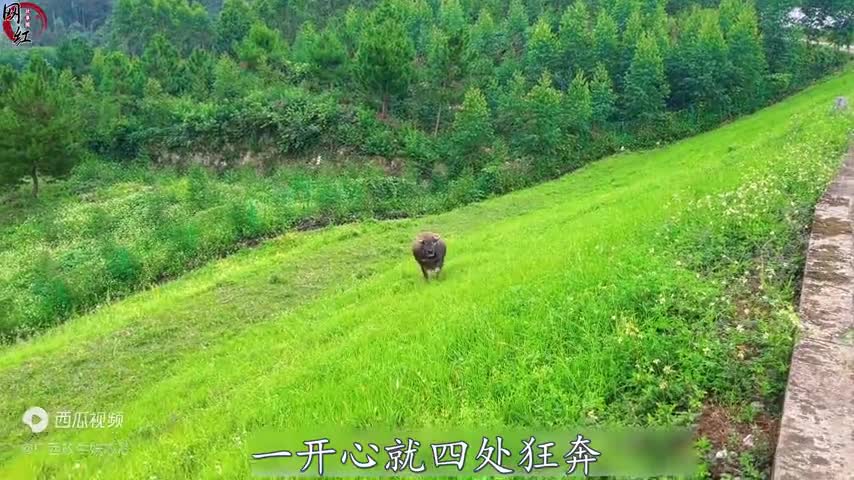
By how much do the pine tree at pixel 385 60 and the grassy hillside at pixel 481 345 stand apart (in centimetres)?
2461

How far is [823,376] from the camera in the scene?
4.44m

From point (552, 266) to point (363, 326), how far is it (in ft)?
10.8

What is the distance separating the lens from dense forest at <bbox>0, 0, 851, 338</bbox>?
31.9 meters

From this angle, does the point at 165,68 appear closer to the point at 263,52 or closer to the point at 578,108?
the point at 263,52

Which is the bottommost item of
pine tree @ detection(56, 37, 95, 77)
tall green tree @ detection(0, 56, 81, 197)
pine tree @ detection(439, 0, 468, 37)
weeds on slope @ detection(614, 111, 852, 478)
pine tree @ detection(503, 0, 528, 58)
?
tall green tree @ detection(0, 56, 81, 197)

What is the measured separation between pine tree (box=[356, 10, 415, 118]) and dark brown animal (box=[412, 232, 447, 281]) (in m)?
27.4

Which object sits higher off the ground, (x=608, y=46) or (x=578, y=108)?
(x=608, y=46)

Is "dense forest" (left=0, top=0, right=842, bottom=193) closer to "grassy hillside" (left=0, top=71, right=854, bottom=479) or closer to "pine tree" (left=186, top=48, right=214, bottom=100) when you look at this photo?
"pine tree" (left=186, top=48, right=214, bottom=100)

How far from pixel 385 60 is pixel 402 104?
179 inches

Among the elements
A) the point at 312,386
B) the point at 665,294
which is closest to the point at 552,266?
the point at 665,294

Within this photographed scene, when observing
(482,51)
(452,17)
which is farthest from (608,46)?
(452,17)

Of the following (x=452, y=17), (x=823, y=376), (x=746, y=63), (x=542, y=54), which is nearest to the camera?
(x=823, y=376)

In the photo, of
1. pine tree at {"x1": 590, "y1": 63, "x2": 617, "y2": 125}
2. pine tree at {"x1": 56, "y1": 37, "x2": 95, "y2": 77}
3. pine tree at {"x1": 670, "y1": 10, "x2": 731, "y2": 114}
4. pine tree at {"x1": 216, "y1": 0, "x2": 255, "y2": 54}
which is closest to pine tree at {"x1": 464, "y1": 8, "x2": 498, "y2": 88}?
pine tree at {"x1": 590, "y1": 63, "x2": 617, "y2": 125}

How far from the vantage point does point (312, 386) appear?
675 centimetres
